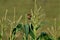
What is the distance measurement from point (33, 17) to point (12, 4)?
13.3 m

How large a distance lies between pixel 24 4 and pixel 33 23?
1360cm

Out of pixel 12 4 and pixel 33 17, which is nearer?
pixel 33 17

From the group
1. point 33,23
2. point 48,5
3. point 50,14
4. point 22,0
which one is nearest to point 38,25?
point 33,23

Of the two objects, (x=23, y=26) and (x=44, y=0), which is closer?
(x=23, y=26)

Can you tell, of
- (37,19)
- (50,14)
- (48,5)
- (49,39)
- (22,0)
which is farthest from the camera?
(22,0)

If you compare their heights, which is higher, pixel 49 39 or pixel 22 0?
pixel 49 39

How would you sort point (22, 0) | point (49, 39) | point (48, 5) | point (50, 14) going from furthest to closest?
1. point (22, 0)
2. point (48, 5)
3. point (50, 14)
4. point (49, 39)

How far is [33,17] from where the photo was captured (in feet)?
10.7

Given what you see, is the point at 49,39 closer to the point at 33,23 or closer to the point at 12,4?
the point at 33,23

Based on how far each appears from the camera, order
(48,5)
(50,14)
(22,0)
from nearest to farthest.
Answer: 1. (50,14)
2. (48,5)
3. (22,0)

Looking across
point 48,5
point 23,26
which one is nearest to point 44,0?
point 48,5

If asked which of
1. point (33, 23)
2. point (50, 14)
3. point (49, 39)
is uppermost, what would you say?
point (33, 23)

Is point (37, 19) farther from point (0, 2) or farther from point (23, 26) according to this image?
point (0, 2)

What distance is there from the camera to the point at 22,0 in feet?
59.4
